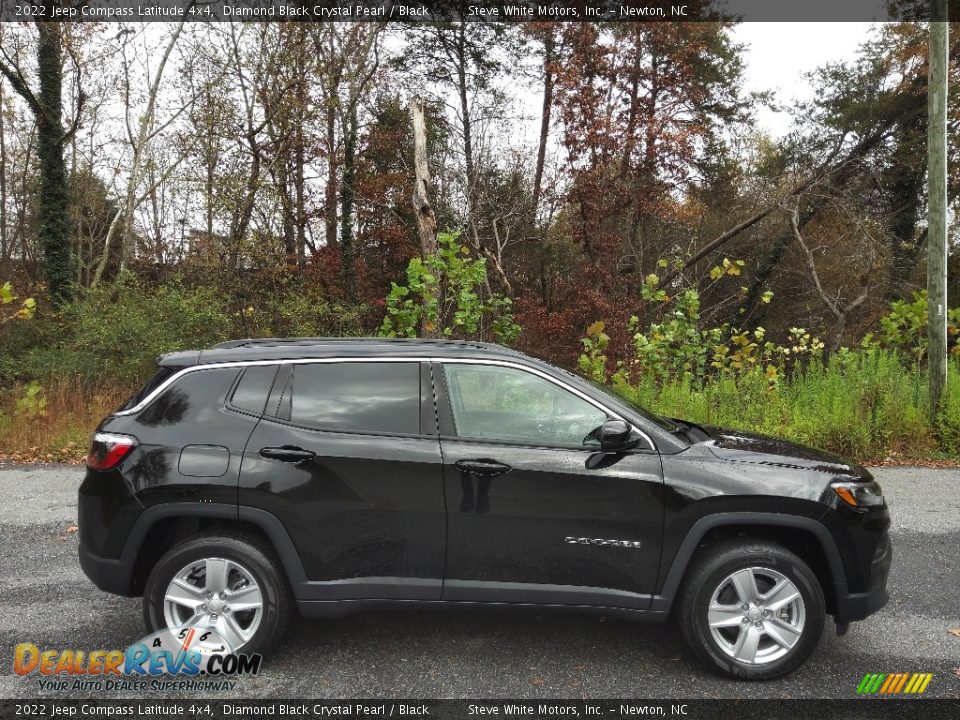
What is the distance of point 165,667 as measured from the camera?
3463mm

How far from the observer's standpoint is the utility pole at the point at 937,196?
29.7ft

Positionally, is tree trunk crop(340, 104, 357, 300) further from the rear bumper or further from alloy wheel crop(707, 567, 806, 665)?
alloy wheel crop(707, 567, 806, 665)

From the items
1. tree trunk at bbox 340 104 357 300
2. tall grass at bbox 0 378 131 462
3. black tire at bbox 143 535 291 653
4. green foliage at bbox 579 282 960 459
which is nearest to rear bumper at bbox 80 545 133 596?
black tire at bbox 143 535 291 653

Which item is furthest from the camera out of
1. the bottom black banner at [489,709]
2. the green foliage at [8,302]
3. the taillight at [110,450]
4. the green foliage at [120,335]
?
the green foliage at [120,335]

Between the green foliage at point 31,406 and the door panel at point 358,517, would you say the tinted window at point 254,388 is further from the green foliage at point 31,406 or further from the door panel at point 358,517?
the green foliage at point 31,406

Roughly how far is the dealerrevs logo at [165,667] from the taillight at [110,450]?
93 centimetres

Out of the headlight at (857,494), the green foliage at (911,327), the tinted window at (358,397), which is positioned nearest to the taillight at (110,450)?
the tinted window at (358,397)

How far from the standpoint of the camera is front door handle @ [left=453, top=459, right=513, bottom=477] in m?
3.48

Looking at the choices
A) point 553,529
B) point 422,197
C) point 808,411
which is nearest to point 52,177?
point 422,197

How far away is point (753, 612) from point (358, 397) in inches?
92.8

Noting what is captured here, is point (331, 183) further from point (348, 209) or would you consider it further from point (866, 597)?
point (866, 597)

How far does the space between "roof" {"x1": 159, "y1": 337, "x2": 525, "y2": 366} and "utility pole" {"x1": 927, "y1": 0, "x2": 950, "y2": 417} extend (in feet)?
26.4

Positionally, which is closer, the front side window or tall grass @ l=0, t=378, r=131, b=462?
the front side window

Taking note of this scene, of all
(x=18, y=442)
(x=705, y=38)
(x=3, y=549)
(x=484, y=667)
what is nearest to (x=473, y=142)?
(x=705, y=38)
